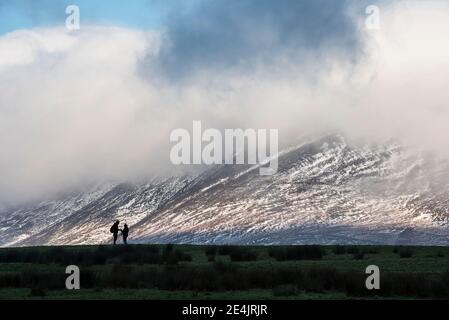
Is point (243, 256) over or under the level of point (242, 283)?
over

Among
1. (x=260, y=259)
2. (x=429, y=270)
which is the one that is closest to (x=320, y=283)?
(x=429, y=270)

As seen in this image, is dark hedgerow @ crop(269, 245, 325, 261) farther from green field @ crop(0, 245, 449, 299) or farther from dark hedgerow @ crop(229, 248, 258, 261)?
green field @ crop(0, 245, 449, 299)

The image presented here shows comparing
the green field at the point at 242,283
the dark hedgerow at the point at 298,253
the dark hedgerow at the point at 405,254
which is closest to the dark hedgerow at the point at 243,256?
the dark hedgerow at the point at 298,253

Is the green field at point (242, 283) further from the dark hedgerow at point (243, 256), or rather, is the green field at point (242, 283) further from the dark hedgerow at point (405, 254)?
the dark hedgerow at point (405, 254)

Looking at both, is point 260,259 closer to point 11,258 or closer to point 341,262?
point 341,262

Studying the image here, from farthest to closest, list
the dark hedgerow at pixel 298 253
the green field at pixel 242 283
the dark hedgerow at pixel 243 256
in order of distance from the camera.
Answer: the dark hedgerow at pixel 298 253, the dark hedgerow at pixel 243 256, the green field at pixel 242 283

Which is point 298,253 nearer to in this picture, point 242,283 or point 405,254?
point 405,254

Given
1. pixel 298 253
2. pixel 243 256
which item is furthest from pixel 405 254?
pixel 243 256

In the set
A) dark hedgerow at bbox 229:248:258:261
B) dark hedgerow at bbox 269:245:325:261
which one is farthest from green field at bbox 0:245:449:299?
dark hedgerow at bbox 269:245:325:261

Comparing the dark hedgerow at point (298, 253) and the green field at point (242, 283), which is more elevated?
the dark hedgerow at point (298, 253)

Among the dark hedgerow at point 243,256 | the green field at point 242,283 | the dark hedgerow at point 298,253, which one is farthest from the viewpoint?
the dark hedgerow at point 298,253

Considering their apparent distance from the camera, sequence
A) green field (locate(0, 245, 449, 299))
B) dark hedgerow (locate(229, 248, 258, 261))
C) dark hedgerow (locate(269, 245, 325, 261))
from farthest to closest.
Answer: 1. dark hedgerow (locate(269, 245, 325, 261))
2. dark hedgerow (locate(229, 248, 258, 261))
3. green field (locate(0, 245, 449, 299))
